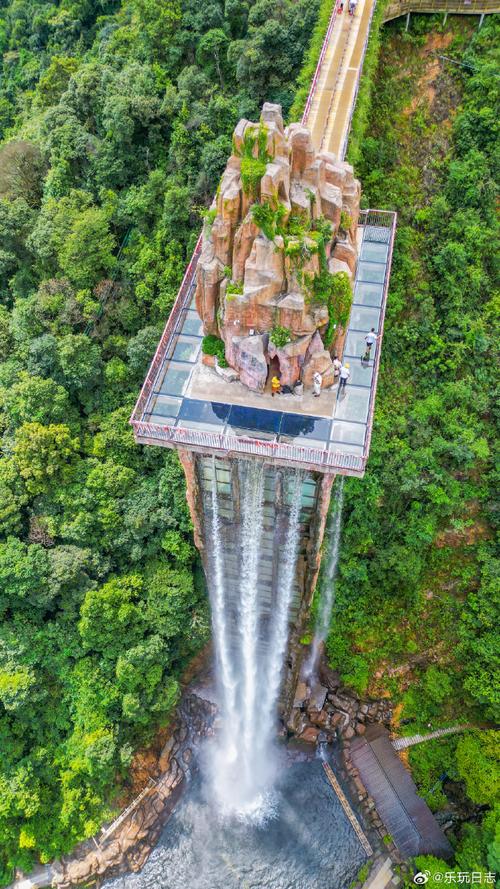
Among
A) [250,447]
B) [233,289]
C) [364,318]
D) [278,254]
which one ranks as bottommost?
[250,447]

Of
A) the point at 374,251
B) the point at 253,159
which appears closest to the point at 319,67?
the point at 374,251

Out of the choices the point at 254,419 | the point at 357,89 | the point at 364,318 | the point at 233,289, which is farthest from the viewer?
the point at 357,89

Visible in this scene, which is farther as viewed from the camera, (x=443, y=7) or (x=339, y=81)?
(x=443, y=7)

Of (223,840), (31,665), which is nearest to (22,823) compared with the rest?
Result: (31,665)

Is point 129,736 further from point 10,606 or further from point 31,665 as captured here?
point 10,606

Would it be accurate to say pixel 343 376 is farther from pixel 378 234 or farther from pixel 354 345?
pixel 378 234

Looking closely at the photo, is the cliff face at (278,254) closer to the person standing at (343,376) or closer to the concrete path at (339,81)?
the person standing at (343,376)
